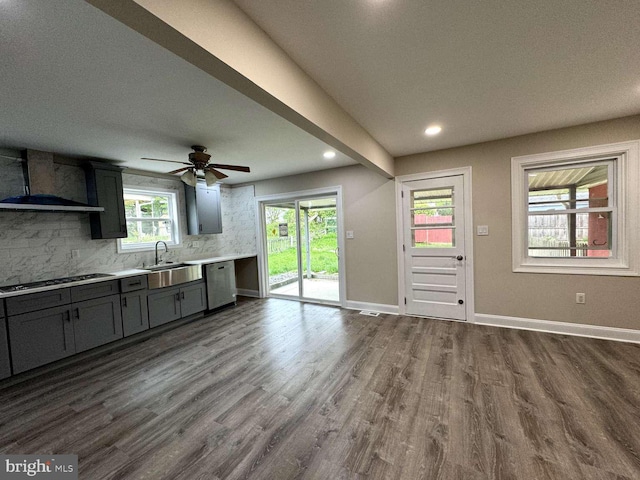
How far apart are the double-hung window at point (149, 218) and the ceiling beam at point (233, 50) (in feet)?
11.8

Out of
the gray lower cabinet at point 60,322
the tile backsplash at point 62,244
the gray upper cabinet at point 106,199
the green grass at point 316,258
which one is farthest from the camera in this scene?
the green grass at point 316,258

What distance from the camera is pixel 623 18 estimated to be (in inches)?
53.9

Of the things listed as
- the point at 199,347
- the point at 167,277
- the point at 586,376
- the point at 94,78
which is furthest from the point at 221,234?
the point at 586,376

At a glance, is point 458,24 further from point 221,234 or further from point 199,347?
point 221,234

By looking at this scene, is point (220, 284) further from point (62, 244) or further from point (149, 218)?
point (62, 244)

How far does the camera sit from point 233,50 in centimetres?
120

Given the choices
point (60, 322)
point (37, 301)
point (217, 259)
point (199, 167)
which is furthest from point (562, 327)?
point (37, 301)

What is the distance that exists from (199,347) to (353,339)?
73.3 inches

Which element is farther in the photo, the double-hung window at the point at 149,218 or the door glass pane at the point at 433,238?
the double-hung window at the point at 149,218

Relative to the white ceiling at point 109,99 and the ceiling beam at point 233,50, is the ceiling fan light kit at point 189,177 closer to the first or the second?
the white ceiling at point 109,99

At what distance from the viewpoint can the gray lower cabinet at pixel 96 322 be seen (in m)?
2.90

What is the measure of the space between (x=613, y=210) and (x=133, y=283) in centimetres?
575

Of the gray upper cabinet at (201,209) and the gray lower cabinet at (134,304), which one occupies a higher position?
the gray upper cabinet at (201,209)

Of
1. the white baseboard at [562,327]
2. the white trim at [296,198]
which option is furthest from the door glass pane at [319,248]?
the white baseboard at [562,327]
